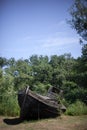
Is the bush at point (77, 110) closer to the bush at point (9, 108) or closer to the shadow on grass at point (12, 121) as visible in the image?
the bush at point (9, 108)

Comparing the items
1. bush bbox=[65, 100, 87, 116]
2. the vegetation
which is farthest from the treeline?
bush bbox=[65, 100, 87, 116]

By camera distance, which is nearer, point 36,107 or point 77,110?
point 36,107

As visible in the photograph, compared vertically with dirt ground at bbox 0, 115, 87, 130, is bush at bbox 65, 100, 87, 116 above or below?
above

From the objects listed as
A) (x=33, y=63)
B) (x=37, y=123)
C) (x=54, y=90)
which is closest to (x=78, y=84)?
(x=54, y=90)

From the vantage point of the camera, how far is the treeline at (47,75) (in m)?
16.9

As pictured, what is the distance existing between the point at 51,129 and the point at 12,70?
88.3ft

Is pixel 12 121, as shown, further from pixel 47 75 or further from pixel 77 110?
pixel 47 75

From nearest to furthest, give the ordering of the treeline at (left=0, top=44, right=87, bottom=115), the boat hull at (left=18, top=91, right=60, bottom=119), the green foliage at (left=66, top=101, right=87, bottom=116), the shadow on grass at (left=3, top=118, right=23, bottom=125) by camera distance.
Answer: the shadow on grass at (left=3, top=118, right=23, bottom=125), the boat hull at (left=18, top=91, right=60, bottom=119), the green foliage at (left=66, top=101, right=87, bottom=116), the treeline at (left=0, top=44, right=87, bottom=115)

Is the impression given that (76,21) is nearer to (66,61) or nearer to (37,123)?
(37,123)

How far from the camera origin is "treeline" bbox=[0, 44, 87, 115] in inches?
667

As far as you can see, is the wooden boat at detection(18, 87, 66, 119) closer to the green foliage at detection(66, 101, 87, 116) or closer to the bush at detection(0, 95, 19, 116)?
the bush at detection(0, 95, 19, 116)

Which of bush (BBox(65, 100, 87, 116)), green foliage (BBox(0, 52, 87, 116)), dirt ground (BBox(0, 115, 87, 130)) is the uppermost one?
green foliage (BBox(0, 52, 87, 116))

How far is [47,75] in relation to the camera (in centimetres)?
3331

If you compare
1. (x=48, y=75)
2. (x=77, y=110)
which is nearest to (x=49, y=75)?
(x=48, y=75)
